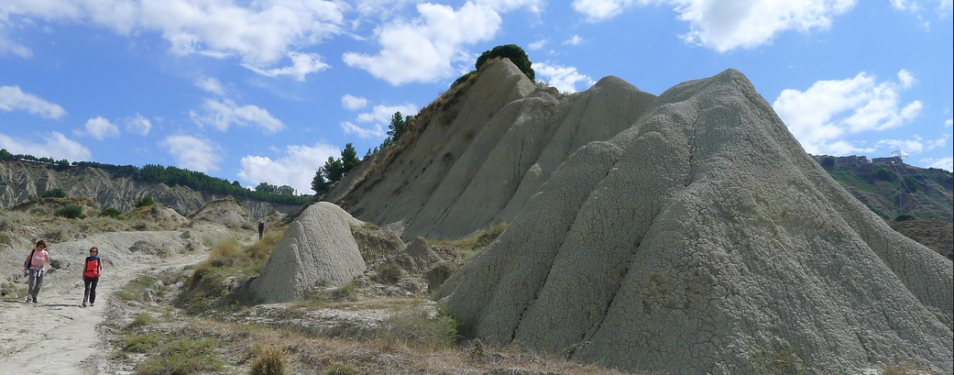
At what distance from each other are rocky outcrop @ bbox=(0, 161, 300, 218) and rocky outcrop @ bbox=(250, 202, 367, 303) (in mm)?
74702

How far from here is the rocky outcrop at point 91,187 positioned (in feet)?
292

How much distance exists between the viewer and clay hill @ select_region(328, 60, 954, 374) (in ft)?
25.5

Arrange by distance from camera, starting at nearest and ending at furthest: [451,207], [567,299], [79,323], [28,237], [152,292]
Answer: [567,299], [79,323], [152,292], [28,237], [451,207]

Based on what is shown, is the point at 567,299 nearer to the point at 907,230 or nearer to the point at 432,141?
the point at 907,230

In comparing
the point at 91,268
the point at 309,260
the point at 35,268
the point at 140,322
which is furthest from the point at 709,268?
the point at 35,268

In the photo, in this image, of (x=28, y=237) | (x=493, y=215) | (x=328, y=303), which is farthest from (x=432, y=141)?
(x=328, y=303)

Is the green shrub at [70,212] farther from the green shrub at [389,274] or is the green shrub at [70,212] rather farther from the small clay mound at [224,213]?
the green shrub at [389,274]

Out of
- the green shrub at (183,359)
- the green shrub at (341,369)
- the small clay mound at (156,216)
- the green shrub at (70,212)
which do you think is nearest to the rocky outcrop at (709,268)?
the green shrub at (341,369)

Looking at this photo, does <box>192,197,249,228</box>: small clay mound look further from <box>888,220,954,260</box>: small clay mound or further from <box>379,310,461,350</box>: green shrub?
<box>888,220,954,260</box>: small clay mound

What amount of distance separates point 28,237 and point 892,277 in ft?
83.6

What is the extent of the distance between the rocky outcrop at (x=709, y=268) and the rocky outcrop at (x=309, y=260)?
551 cm

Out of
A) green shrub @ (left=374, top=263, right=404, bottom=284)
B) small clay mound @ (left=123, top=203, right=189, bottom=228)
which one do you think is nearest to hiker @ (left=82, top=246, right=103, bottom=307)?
green shrub @ (left=374, top=263, right=404, bottom=284)

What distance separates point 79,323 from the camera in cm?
1229

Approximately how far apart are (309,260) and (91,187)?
10206 cm
